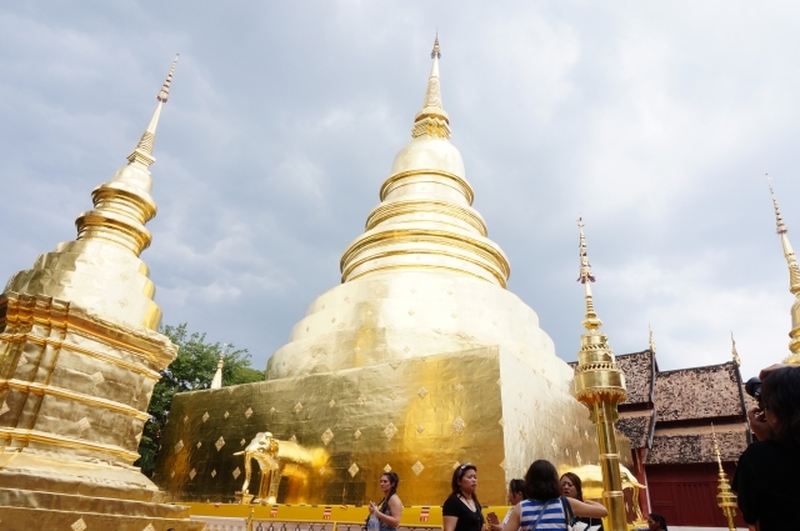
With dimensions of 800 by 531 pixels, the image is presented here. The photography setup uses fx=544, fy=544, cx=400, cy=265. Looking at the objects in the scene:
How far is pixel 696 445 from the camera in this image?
15.4 m

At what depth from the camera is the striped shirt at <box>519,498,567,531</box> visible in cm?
249

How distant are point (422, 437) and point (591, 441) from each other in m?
3.46

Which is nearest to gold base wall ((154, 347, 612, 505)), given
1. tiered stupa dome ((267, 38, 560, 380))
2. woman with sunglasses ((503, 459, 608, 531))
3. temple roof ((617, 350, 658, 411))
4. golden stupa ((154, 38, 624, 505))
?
golden stupa ((154, 38, 624, 505))

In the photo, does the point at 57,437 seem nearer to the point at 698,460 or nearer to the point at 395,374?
the point at 395,374

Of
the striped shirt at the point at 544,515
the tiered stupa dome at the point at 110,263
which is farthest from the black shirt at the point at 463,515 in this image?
the tiered stupa dome at the point at 110,263

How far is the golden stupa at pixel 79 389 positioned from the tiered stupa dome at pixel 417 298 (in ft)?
10.7

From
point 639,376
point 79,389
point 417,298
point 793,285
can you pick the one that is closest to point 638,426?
point 639,376

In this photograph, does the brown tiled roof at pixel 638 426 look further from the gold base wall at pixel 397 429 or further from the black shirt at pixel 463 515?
the black shirt at pixel 463 515

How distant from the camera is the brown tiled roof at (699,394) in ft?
52.7

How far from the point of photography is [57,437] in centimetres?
508

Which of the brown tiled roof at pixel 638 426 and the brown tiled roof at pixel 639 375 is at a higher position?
the brown tiled roof at pixel 639 375

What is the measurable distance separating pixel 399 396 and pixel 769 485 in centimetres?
601

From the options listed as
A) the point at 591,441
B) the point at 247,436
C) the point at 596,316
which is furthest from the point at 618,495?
the point at 247,436

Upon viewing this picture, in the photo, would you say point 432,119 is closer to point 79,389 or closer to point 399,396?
point 399,396
